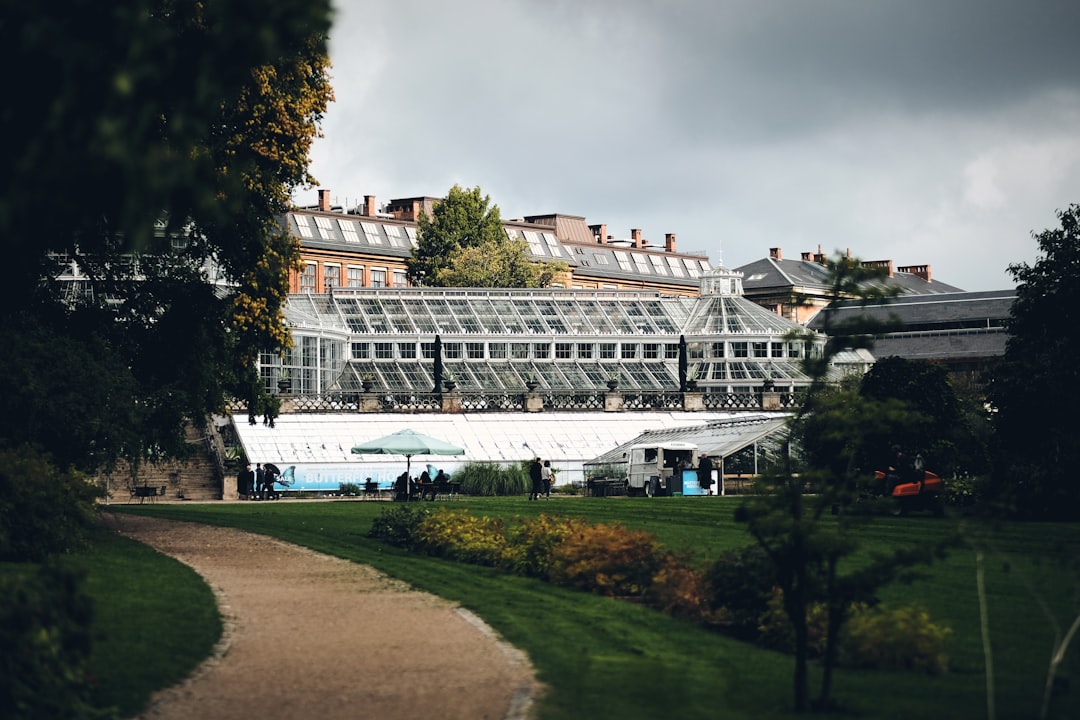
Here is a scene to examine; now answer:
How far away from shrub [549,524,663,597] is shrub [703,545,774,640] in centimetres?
268

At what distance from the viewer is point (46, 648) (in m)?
11.3

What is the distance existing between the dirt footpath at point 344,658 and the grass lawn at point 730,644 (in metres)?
0.49

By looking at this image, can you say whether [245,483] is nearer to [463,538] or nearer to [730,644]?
[463,538]

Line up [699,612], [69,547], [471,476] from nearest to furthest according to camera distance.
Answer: [699,612] → [69,547] → [471,476]

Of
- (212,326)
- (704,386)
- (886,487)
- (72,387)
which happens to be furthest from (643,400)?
(72,387)

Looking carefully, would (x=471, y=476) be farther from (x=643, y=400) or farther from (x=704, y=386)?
(x=704, y=386)

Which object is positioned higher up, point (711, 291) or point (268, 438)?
point (711, 291)

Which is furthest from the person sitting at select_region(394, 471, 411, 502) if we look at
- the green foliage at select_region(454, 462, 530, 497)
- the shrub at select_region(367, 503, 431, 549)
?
the shrub at select_region(367, 503, 431, 549)

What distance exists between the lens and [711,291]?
82875 millimetres

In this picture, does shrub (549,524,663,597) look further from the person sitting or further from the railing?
the railing

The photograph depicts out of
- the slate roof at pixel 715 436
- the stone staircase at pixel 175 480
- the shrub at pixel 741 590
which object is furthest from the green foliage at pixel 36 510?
the slate roof at pixel 715 436

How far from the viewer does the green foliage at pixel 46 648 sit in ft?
35.8

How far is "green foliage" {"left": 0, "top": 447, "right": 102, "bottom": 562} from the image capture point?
22.1 m

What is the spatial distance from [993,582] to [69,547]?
1413cm
